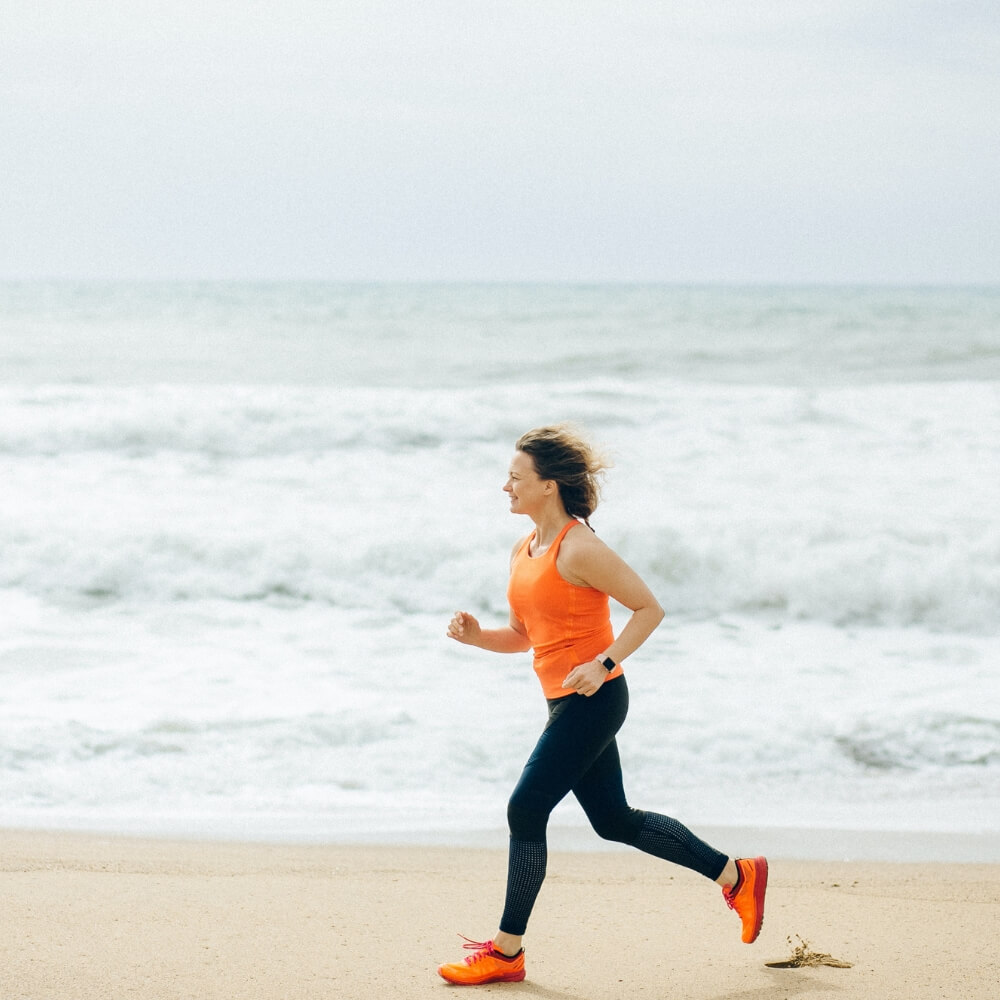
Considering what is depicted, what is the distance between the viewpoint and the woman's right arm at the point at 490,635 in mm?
3586

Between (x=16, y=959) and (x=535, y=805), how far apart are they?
5.37ft

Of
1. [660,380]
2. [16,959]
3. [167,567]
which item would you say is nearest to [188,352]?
[660,380]

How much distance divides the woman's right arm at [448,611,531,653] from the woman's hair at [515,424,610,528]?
0.40 metres

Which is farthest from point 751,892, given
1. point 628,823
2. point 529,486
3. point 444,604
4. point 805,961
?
point 444,604

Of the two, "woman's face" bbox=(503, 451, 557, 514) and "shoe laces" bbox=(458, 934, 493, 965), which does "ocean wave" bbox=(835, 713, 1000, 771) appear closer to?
"shoe laces" bbox=(458, 934, 493, 965)

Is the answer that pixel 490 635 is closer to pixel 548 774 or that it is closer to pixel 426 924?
pixel 548 774

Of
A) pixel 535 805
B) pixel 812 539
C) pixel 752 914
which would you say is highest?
pixel 812 539

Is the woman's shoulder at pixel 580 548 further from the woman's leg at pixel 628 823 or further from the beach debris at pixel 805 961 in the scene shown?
the beach debris at pixel 805 961

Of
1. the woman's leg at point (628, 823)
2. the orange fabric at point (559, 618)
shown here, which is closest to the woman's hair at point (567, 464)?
the orange fabric at point (559, 618)

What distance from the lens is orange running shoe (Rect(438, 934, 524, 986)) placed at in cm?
340

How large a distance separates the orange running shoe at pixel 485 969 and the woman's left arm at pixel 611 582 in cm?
86

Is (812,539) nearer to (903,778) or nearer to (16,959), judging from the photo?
(903,778)

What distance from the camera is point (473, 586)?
1062cm

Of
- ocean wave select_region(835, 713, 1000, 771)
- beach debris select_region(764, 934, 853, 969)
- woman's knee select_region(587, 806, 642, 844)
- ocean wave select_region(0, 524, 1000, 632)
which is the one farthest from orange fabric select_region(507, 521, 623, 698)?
ocean wave select_region(0, 524, 1000, 632)
